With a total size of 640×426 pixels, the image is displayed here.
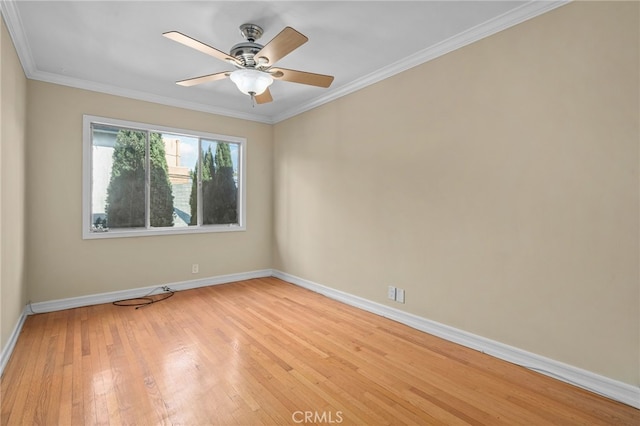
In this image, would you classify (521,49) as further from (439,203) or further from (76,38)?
(76,38)

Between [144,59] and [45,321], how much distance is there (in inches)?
111

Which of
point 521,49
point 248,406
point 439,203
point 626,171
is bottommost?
point 248,406

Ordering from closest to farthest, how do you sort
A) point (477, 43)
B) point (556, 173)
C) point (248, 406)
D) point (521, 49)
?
point (248, 406)
point (556, 173)
point (521, 49)
point (477, 43)

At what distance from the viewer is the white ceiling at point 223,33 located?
7.33 feet

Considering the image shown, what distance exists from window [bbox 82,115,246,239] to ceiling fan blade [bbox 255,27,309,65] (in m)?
2.54

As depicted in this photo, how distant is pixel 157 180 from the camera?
4.17 meters

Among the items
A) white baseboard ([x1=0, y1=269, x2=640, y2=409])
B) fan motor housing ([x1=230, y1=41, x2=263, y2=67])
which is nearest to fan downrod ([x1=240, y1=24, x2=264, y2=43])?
fan motor housing ([x1=230, y1=41, x2=263, y2=67])

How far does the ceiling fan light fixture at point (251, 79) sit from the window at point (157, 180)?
2275 millimetres

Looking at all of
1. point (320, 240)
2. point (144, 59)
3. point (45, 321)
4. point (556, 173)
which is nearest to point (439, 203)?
point (556, 173)

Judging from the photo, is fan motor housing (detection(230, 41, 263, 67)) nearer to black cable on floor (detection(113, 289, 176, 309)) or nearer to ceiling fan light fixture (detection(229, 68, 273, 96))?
ceiling fan light fixture (detection(229, 68, 273, 96))

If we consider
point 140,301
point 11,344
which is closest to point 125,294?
point 140,301

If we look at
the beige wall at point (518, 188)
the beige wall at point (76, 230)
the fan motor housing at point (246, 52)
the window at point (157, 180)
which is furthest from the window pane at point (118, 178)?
the beige wall at point (518, 188)

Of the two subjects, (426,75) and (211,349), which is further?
(426,75)

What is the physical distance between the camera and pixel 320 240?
4.21 meters
